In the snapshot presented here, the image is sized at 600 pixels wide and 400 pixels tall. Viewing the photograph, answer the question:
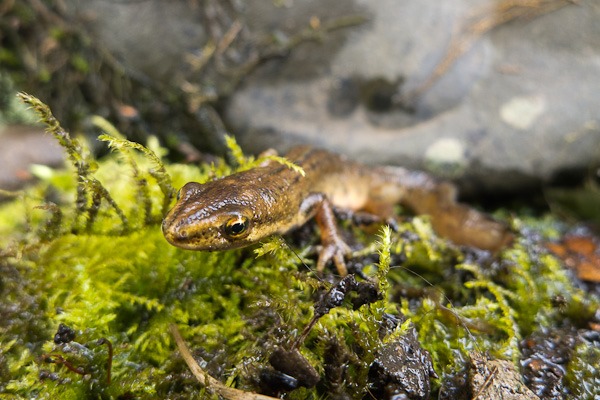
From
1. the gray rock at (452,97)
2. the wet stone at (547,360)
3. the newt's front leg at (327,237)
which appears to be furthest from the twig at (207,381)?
the gray rock at (452,97)

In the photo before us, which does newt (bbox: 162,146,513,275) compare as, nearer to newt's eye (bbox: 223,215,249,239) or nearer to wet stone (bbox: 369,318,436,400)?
newt's eye (bbox: 223,215,249,239)

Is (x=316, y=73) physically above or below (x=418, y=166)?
above

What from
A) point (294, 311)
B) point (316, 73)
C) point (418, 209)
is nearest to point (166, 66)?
point (316, 73)

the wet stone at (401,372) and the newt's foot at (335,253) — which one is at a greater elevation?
the wet stone at (401,372)

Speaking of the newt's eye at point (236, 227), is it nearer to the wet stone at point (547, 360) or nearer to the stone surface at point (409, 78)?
the wet stone at point (547, 360)

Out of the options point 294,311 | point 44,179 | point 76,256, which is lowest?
point 44,179

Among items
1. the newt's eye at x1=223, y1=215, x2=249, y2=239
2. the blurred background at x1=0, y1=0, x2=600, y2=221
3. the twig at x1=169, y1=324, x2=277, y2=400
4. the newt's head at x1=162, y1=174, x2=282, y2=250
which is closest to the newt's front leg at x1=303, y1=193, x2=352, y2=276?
the newt's head at x1=162, y1=174, x2=282, y2=250

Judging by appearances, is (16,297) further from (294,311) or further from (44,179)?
(44,179)
